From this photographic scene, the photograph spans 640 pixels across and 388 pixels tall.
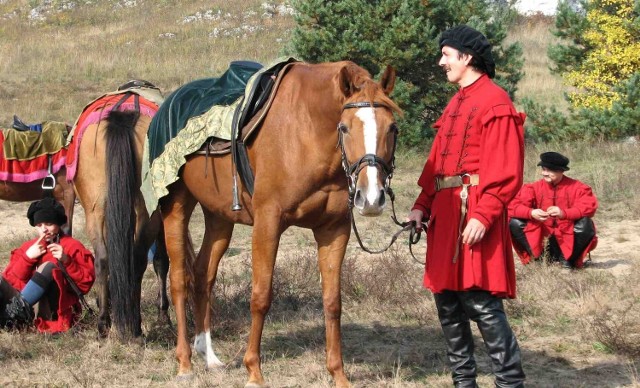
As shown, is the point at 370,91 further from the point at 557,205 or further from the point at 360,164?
the point at 557,205

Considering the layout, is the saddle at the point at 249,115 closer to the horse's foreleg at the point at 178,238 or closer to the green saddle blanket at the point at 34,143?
the horse's foreleg at the point at 178,238

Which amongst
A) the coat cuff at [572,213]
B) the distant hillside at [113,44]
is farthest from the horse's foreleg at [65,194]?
the distant hillside at [113,44]

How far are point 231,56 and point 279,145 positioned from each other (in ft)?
68.3

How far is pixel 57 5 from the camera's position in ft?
113

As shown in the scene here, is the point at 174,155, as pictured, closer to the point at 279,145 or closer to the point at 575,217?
the point at 279,145

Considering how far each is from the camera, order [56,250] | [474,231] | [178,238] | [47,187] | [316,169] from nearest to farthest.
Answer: [474,231] → [316,169] → [178,238] → [56,250] → [47,187]

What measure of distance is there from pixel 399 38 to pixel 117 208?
8747mm

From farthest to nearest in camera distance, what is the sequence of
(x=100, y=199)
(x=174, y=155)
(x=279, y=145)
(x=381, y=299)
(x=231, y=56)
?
(x=231, y=56)
(x=381, y=299)
(x=100, y=199)
(x=174, y=155)
(x=279, y=145)

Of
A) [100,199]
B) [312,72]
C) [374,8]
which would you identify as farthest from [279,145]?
[374,8]

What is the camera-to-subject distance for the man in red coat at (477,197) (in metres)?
3.77

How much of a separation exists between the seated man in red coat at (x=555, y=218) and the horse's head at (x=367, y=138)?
3963mm

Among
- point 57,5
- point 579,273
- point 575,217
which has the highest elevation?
point 57,5

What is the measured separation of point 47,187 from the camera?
24.5 feet

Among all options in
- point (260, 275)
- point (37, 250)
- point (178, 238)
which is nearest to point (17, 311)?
point (37, 250)
